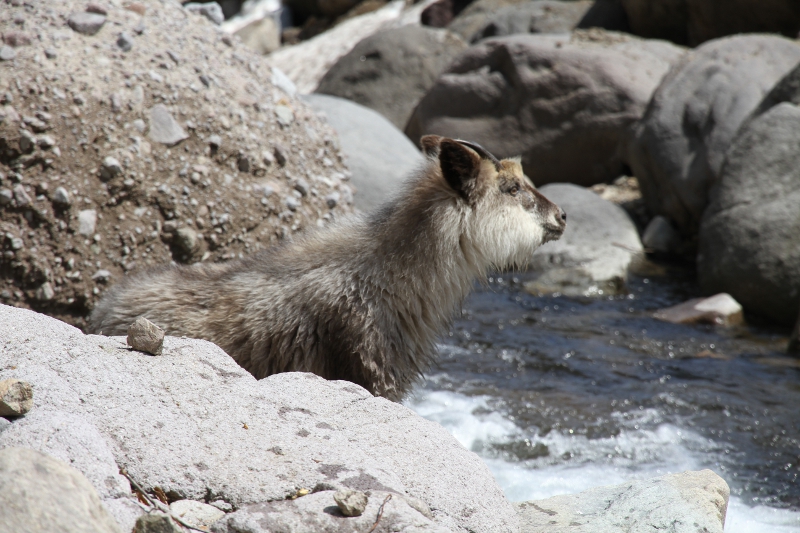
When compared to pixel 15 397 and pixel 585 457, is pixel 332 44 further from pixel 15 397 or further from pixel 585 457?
pixel 15 397

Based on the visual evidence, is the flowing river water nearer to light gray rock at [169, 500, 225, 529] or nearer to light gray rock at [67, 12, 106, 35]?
light gray rock at [169, 500, 225, 529]

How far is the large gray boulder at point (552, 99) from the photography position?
490 inches

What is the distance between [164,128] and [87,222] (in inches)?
37.6

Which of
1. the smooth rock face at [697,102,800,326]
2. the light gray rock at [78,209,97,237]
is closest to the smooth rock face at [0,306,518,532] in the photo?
the light gray rock at [78,209,97,237]

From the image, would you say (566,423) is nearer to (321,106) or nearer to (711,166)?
(321,106)

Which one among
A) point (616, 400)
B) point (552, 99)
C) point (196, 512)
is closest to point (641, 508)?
point (196, 512)

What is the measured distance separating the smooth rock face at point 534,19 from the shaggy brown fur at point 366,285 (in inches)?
503

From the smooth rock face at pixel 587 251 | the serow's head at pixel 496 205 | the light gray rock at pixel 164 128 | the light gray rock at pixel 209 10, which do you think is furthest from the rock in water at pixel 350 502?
the smooth rock face at pixel 587 251

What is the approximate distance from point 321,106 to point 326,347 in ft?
17.2

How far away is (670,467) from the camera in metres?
5.13

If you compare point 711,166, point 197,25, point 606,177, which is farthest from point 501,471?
point 606,177

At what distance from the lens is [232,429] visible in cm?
273

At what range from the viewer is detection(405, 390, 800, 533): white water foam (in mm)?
4492

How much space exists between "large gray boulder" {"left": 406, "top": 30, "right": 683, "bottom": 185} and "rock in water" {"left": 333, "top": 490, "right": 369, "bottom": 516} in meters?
10.6
